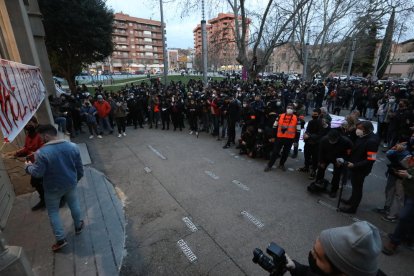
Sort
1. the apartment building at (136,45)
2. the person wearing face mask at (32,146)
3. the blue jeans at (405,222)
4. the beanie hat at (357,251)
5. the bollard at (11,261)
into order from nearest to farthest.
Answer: the beanie hat at (357,251) → the bollard at (11,261) → the blue jeans at (405,222) → the person wearing face mask at (32,146) → the apartment building at (136,45)

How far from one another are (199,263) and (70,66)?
2054cm

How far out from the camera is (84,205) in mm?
4730

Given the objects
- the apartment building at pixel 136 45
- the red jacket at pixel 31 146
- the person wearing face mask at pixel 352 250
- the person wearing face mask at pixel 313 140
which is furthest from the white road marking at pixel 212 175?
the apartment building at pixel 136 45

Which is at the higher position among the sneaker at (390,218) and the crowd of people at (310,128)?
the crowd of people at (310,128)

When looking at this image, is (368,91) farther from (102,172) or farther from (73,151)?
(73,151)

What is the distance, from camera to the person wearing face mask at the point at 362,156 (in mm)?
4109

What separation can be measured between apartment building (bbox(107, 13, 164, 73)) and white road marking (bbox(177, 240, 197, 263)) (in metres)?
81.1

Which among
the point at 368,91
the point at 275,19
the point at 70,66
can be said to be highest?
the point at 275,19

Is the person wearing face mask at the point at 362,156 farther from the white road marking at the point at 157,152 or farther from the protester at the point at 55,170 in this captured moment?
the white road marking at the point at 157,152

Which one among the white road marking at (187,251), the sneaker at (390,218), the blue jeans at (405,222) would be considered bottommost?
the sneaker at (390,218)

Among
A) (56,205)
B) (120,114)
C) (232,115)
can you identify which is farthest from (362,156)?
(120,114)

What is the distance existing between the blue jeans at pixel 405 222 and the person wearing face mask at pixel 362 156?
806 mm

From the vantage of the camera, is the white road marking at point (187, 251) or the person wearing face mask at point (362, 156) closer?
the white road marking at point (187, 251)

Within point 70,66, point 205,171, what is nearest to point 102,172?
point 205,171
